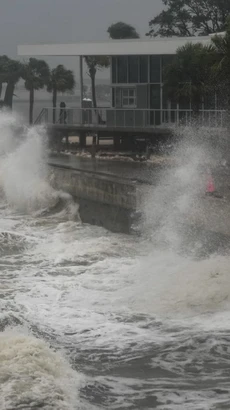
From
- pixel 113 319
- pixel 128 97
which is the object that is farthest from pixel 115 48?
pixel 113 319

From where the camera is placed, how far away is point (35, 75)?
51906 mm

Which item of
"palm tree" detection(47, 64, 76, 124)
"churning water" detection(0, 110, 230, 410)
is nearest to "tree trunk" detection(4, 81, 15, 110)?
"palm tree" detection(47, 64, 76, 124)

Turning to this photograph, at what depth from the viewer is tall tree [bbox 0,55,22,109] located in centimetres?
5566

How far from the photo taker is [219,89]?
25.2 m

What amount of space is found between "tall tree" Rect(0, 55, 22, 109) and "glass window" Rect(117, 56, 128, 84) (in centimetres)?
2407

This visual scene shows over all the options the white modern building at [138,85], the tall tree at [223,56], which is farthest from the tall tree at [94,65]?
the tall tree at [223,56]

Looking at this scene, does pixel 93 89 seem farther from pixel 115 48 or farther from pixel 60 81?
pixel 115 48

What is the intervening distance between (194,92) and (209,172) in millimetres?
7537

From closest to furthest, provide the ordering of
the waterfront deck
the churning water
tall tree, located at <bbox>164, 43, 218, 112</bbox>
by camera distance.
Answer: the churning water < tall tree, located at <bbox>164, 43, 218, 112</bbox> < the waterfront deck

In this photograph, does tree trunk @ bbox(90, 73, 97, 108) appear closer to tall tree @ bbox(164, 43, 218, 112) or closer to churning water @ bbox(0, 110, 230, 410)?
tall tree @ bbox(164, 43, 218, 112)

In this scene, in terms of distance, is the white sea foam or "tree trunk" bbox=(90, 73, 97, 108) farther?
"tree trunk" bbox=(90, 73, 97, 108)

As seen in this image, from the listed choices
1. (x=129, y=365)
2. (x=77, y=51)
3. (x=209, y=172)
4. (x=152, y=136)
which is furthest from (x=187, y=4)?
(x=129, y=365)

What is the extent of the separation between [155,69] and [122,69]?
5.83 ft

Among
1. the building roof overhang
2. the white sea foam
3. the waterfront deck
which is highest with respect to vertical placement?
the building roof overhang
